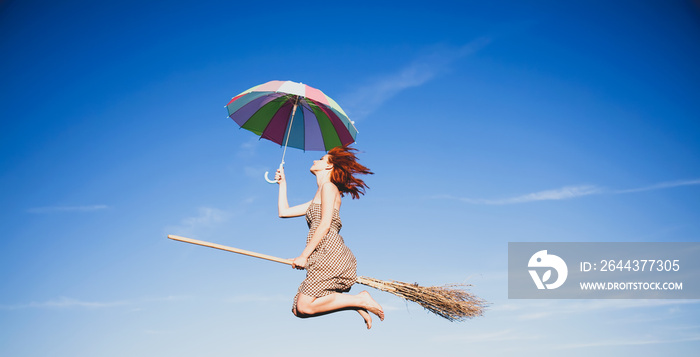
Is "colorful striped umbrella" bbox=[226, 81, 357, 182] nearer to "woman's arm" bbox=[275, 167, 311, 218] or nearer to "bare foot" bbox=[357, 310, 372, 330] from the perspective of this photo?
"woman's arm" bbox=[275, 167, 311, 218]

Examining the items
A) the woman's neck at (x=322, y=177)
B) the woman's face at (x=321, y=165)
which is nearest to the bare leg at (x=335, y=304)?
the woman's neck at (x=322, y=177)

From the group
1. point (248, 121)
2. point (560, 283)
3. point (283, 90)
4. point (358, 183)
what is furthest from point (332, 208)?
point (560, 283)

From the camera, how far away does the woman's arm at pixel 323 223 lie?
5.34 meters

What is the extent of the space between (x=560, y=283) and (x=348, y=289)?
7.83 metres

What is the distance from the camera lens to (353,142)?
7.02 meters

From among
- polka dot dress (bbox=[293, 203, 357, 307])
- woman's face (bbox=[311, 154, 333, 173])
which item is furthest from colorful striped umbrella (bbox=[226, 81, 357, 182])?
polka dot dress (bbox=[293, 203, 357, 307])

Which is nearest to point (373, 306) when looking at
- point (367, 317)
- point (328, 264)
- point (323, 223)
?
point (367, 317)

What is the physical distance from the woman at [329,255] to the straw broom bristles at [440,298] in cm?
71

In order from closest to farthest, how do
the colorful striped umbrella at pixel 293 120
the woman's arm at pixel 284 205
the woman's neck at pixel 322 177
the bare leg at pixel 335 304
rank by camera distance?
the bare leg at pixel 335 304
the woman's neck at pixel 322 177
the woman's arm at pixel 284 205
the colorful striped umbrella at pixel 293 120

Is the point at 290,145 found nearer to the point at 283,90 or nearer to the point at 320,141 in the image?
the point at 320,141

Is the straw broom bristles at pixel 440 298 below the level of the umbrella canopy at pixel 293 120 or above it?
below

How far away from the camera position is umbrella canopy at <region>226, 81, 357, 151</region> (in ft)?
22.3

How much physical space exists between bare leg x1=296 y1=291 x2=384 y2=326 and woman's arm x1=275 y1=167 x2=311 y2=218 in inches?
43.8

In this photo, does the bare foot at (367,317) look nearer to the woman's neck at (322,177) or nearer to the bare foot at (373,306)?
the bare foot at (373,306)
